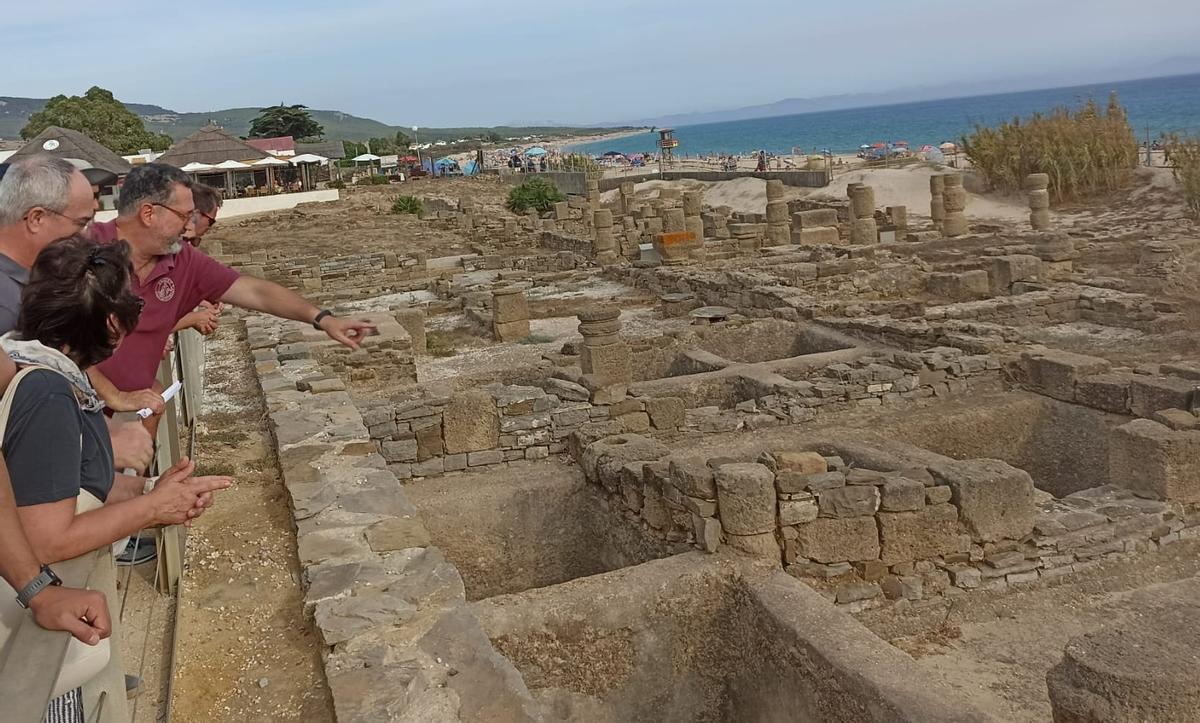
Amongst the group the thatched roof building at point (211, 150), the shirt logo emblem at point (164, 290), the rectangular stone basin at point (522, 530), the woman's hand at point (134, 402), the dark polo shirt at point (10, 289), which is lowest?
the rectangular stone basin at point (522, 530)

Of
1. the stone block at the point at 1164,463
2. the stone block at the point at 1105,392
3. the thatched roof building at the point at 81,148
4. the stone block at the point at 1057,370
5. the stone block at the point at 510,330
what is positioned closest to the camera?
the stone block at the point at 1164,463

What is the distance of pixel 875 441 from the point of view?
8039 millimetres

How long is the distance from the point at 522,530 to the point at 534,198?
104ft

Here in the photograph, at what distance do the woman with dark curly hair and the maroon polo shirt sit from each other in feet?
3.92

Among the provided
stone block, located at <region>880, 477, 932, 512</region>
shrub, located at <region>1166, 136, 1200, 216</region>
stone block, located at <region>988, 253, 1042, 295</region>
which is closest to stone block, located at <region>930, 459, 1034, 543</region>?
stone block, located at <region>880, 477, 932, 512</region>

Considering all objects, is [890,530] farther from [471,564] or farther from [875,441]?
[471,564]

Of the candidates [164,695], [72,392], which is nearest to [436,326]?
[164,695]

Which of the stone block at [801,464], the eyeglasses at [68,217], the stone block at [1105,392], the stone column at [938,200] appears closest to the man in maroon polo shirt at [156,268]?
the eyeglasses at [68,217]

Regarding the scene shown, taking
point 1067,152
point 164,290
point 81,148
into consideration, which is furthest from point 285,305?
point 1067,152

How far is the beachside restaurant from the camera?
42.7 meters

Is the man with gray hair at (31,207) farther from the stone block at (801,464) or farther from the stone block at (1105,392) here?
the stone block at (1105,392)

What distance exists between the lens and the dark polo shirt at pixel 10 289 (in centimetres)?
298

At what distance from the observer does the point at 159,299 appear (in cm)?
434

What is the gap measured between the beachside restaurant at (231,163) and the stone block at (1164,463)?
3887 centimetres
